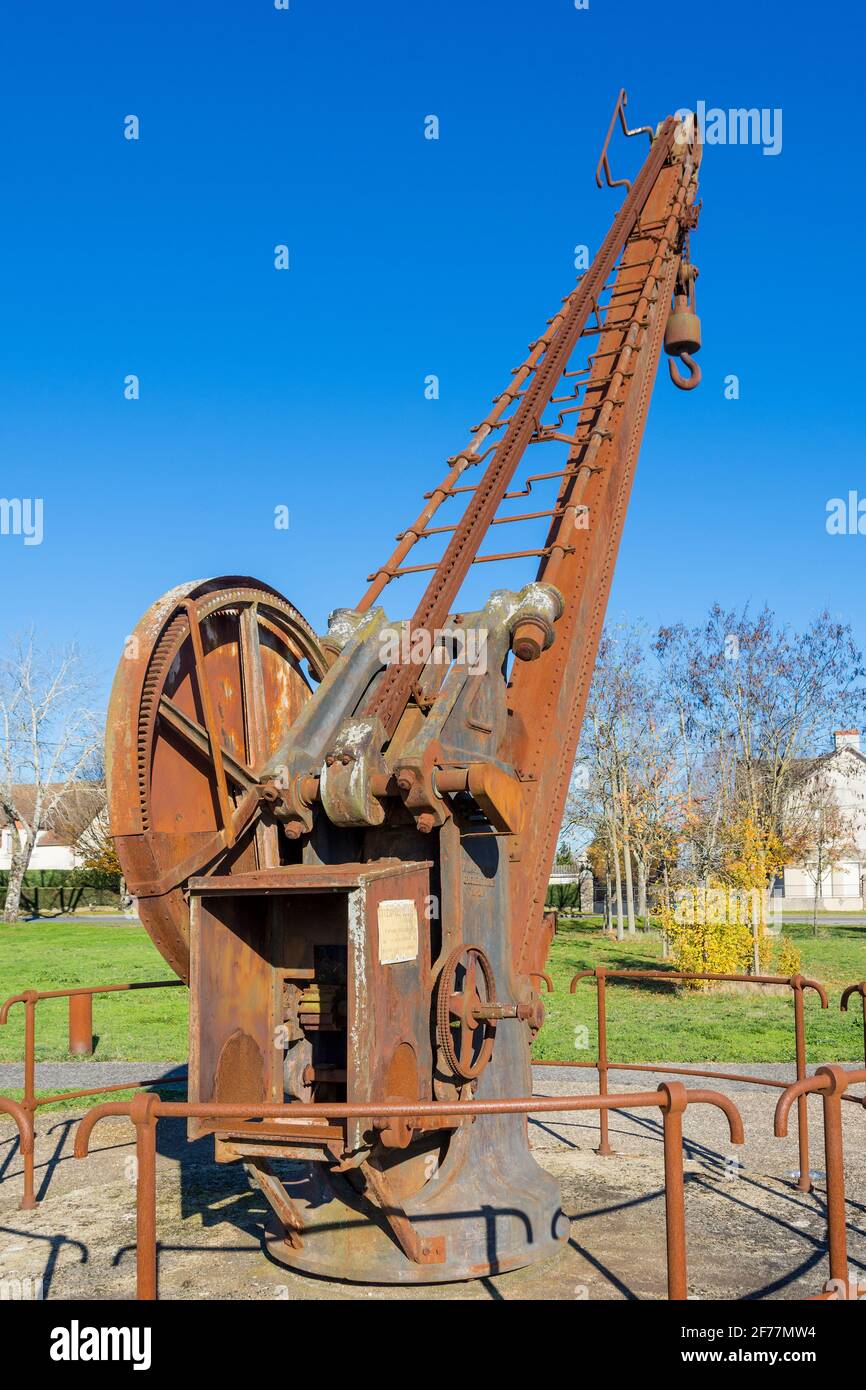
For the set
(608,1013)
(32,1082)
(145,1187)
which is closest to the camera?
(145,1187)

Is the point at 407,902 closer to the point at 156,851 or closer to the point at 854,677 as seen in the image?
the point at 156,851

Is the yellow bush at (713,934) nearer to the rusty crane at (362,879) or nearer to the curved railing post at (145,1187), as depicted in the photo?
the rusty crane at (362,879)

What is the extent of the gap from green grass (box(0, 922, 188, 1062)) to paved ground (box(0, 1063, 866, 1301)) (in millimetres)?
4966

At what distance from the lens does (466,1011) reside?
5.00 meters

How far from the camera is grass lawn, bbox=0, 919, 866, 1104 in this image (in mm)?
13172

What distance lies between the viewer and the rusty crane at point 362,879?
4.52m

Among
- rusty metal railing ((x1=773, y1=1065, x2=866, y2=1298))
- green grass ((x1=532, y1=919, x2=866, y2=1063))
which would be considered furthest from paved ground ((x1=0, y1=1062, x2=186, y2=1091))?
rusty metal railing ((x1=773, y1=1065, x2=866, y2=1298))

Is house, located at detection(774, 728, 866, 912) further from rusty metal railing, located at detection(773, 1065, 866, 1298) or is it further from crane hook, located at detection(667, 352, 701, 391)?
rusty metal railing, located at detection(773, 1065, 866, 1298)

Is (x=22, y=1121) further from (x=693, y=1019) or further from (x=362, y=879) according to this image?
(x=693, y=1019)

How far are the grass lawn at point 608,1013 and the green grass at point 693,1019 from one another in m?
0.02

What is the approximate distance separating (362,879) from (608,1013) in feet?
42.5

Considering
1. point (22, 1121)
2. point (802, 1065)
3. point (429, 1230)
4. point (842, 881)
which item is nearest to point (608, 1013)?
point (802, 1065)

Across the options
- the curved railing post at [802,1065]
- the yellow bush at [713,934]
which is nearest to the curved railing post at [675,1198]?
the curved railing post at [802,1065]

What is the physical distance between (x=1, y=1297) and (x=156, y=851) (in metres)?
2.15
